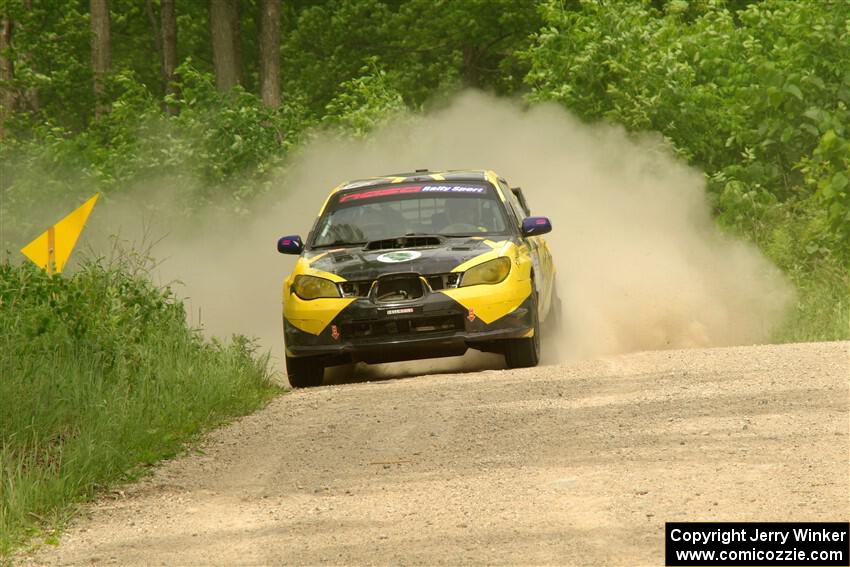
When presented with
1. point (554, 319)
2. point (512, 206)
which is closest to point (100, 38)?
point (554, 319)

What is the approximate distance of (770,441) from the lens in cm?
923

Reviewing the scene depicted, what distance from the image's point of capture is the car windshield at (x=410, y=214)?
1501 centimetres

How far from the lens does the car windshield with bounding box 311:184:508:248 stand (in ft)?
49.2

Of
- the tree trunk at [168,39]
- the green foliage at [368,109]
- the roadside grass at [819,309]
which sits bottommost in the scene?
the roadside grass at [819,309]

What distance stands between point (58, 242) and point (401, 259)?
9.10 ft

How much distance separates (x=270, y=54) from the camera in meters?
36.1

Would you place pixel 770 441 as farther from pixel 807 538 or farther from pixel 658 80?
pixel 658 80

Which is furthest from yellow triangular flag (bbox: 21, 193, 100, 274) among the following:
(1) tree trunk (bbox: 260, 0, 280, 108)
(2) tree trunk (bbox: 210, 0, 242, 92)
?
(2) tree trunk (bbox: 210, 0, 242, 92)

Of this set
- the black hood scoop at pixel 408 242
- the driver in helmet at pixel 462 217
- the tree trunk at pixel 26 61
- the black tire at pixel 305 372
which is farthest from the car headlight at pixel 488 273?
the tree trunk at pixel 26 61

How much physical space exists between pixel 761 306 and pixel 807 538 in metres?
12.4

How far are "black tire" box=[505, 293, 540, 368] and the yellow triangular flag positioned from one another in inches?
142

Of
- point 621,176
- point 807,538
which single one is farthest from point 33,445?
point 621,176

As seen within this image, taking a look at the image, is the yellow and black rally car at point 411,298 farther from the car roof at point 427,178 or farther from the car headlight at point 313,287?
the car roof at point 427,178

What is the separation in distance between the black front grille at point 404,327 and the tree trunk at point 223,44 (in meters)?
22.5
